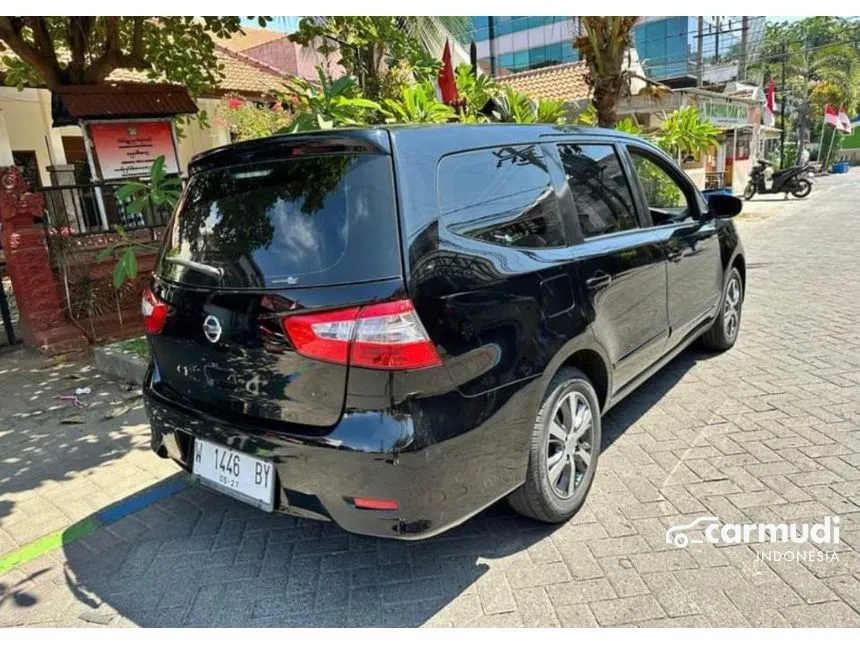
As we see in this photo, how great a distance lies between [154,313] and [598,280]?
6.54 feet

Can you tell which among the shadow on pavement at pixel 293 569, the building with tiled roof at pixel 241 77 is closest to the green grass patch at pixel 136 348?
the shadow on pavement at pixel 293 569

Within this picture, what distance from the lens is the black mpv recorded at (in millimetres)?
2078

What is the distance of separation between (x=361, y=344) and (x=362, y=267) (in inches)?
10.1

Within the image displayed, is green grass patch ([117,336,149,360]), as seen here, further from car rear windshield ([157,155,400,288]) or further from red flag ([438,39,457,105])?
red flag ([438,39,457,105])

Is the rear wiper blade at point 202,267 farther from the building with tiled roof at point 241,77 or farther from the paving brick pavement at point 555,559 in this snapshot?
the building with tiled roof at point 241,77

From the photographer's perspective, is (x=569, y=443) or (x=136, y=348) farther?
(x=136, y=348)

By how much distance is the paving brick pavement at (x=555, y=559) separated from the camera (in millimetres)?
2328

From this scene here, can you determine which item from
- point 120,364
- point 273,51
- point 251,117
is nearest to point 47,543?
point 120,364

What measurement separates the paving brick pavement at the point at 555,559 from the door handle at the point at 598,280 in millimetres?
1026

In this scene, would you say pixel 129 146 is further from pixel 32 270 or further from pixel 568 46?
pixel 568 46

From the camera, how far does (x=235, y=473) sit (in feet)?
7.89

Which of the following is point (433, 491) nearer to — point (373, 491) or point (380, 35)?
point (373, 491)

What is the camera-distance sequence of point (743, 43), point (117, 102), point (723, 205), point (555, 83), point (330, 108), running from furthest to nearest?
1. point (743, 43)
2. point (555, 83)
3. point (117, 102)
4. point (330, 108)
5. point (723, 205)

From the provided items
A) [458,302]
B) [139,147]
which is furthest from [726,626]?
[139,147]
